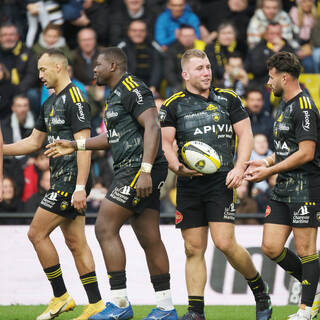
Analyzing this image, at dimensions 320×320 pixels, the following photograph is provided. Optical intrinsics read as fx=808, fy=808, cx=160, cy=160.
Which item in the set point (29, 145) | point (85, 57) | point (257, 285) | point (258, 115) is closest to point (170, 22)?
point (85, 57)

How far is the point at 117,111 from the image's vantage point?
24.3 ft

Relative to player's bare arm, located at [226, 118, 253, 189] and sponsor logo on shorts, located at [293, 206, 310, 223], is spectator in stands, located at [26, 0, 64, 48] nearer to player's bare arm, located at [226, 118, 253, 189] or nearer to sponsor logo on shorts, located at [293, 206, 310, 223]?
player's bare arm, located at [226, 118, 253, 189]

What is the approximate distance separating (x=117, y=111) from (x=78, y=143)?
462 mm

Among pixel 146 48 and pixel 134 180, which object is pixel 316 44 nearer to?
pixel 146 48

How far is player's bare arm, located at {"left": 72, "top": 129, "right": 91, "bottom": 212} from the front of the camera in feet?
24.9

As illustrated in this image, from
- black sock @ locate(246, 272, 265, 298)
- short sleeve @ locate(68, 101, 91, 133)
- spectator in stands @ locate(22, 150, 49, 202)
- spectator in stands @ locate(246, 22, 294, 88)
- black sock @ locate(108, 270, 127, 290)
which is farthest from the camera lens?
spectator in stands @ locate(246, 22, 294, 88)

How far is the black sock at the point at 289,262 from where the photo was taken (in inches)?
298

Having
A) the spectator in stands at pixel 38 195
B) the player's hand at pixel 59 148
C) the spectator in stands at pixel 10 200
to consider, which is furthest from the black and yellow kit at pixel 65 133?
the spectator in stands at pixel 10 200

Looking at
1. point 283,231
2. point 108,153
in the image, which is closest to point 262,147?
point 108,153

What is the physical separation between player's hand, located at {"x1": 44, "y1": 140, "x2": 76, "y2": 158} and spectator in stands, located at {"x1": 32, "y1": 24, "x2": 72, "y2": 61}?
607cm

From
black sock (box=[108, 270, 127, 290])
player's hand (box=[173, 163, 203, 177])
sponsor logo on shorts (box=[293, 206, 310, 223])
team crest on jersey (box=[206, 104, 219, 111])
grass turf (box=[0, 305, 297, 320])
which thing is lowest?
grass turf (box=[0, 305, 297, 320])

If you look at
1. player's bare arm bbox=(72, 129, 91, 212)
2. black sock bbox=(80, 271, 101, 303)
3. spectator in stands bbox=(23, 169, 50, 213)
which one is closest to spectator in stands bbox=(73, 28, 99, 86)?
spectator in stands bbox=(23, 169, 50, 213)

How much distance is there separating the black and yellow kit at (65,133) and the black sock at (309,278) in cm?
224

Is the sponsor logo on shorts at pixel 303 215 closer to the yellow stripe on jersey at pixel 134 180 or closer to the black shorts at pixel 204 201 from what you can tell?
the black shorts at pixel 204 201
